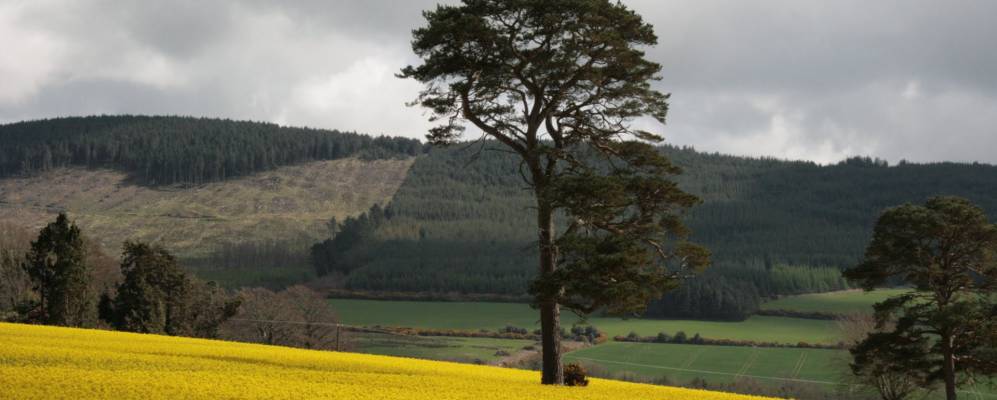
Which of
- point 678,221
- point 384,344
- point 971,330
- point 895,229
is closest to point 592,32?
point 678,221

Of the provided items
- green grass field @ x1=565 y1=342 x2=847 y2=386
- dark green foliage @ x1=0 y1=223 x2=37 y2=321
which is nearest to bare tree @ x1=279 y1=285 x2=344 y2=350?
dark green foliage @ x1=0 y1=223 x2=37 y2=321

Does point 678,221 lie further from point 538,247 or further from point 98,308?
point 98,308

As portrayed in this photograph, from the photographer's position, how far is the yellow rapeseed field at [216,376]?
23219mm

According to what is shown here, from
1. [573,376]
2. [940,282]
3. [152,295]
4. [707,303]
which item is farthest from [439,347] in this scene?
[573,376]

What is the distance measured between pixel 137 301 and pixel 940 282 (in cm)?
5851

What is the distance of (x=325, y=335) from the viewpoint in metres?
94.1

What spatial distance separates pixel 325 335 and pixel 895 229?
63.7 meters

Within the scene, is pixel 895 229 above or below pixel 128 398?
above

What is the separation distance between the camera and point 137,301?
71375mm

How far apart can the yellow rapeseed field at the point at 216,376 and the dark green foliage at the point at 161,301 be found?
28667 millimetres

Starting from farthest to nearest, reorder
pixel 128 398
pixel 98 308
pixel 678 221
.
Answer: pixel 98 308 → pixel 678 221 → pixel 128 398

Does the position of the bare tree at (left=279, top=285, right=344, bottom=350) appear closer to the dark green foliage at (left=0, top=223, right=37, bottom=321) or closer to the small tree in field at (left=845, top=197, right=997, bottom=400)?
the dark green foliage at (left=0, top=223, right=37, bottom=321)

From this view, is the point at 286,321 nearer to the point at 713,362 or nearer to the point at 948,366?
the point at 948,366

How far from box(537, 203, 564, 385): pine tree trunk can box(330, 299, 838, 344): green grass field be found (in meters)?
102
